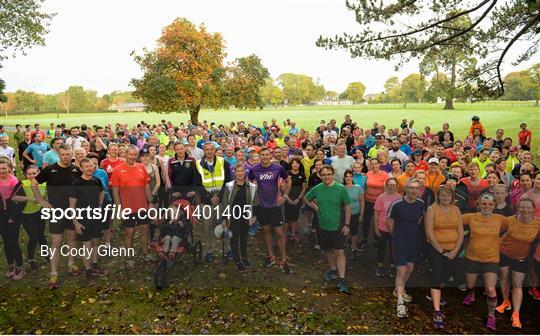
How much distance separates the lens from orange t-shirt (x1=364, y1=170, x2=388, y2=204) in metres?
7.02

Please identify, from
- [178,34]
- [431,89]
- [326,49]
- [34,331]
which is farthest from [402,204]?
[178,34]

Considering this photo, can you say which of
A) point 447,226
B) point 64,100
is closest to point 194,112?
point 447,226

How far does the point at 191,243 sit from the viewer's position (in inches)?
289

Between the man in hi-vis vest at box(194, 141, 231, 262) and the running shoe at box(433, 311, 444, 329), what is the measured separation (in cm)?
423

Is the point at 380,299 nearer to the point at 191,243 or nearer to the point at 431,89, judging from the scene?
the point at 191,243

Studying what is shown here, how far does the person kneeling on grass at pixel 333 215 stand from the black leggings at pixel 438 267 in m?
1.43

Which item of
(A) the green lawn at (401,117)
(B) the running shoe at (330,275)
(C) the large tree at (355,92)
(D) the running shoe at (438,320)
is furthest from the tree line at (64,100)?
(D) the running shoe at (438,320)

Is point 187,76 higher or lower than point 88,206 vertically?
higher

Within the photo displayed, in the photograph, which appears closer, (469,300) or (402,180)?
(469,300)

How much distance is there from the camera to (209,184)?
23.0ft

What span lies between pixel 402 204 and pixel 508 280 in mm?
2193

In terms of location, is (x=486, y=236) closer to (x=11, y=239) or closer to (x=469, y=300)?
(x=469, y=300)

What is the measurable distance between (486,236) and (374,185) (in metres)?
2.25

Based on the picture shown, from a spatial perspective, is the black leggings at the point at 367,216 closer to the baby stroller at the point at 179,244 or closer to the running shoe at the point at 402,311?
the running shoe at the point at 402,311
